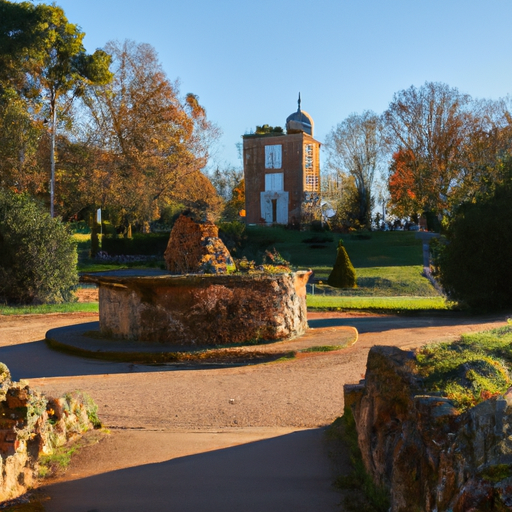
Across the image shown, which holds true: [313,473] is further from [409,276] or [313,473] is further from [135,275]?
[409,276]

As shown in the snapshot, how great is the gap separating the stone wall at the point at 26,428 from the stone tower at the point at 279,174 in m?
44.4

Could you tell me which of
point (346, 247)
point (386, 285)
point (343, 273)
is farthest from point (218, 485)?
point (346, 247)

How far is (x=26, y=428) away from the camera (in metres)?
4.26

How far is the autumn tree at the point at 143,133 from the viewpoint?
36.5 m

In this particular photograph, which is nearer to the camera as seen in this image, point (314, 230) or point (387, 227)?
point (314, 230)

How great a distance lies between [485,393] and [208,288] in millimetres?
6846

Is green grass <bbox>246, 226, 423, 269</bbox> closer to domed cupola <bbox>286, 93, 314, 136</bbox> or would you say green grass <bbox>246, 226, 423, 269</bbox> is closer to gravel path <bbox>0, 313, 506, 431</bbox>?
domed cupola <bbox>286, 93, 314, 136</bbox>

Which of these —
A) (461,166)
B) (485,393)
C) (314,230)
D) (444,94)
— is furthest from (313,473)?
(314,230)

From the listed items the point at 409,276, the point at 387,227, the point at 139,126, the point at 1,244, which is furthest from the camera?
the point at 387,227

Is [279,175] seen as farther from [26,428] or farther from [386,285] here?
[26,428]

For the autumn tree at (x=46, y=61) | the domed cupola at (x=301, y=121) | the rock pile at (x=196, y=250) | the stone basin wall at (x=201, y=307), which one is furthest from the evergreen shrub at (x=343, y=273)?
the domed cupola at (x=301, y=121)

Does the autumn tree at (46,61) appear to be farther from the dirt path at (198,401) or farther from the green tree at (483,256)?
the dirt path at (198,401)

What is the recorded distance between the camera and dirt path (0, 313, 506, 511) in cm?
491

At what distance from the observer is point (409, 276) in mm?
26109
